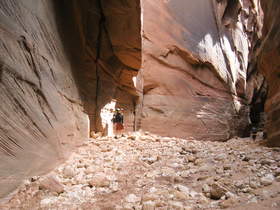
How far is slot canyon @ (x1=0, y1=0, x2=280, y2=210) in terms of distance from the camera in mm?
1777

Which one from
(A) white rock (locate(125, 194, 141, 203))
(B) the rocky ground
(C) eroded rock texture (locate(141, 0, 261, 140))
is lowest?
(A) white rock (locate(125, 194, 141, 203))

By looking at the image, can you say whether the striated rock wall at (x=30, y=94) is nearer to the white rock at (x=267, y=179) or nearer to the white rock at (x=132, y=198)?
the white rock at (x=132, y=198)

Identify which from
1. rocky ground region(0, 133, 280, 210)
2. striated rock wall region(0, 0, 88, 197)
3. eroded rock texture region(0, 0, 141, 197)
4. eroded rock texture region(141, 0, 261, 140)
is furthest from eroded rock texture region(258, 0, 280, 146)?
eroded rock texture region(141, 0, 261, 140)

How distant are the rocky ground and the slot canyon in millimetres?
10

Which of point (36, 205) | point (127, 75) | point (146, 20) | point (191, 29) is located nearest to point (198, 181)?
point (36, 205)

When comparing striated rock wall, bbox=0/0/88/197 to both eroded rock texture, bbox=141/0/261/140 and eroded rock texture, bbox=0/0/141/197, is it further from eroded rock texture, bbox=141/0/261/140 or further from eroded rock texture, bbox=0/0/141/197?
eroded rock texture, bbox=141/0/261/140

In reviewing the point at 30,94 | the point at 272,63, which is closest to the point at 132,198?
the point at 30,94

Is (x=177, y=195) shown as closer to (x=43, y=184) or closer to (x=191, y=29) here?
(x=43, y=184)

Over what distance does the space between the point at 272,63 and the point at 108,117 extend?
146 inches

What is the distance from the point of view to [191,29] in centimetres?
841

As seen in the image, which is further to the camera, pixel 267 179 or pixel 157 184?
pixel 157 184

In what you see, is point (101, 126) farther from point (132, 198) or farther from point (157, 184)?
point (132, 198)

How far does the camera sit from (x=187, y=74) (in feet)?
26.9

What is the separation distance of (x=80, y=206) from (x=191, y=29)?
821cm
